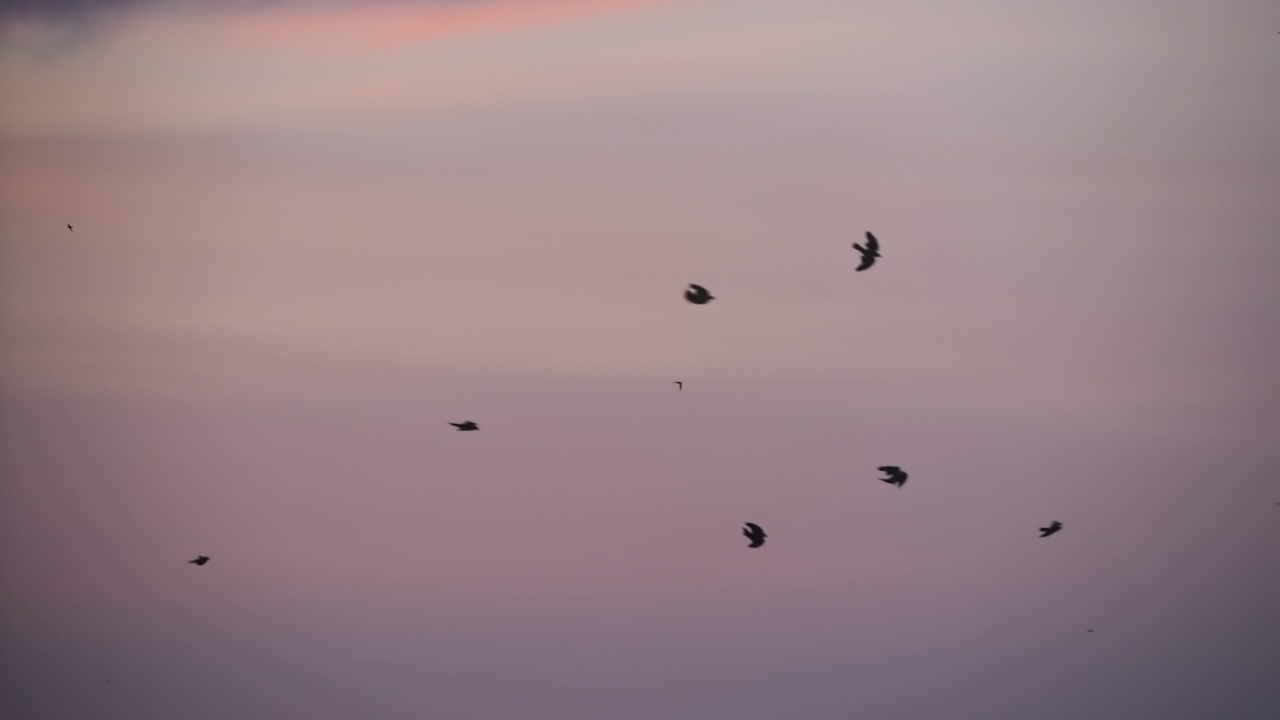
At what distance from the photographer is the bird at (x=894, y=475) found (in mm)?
2086

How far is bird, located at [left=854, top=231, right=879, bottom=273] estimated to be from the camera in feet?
6.86

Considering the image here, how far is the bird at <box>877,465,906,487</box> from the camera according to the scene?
209 cm

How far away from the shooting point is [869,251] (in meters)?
2.09

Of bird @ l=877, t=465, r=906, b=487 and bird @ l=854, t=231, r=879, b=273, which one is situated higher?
bird @ l=854, t=231, r=879, b=273

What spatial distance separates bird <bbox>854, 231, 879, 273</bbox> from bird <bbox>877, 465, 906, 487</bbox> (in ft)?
1.32

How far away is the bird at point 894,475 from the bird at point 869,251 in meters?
0.40

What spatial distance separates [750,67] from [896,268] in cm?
50

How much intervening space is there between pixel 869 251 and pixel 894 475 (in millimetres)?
450

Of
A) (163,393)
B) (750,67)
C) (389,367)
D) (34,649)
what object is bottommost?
(34,649)

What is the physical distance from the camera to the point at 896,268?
210cm

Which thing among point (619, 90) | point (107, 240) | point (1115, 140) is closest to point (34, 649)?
point (107, 240)

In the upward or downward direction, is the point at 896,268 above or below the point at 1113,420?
above

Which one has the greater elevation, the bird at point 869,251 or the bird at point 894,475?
the bird at point 869,251

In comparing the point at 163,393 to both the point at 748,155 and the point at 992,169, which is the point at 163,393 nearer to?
the point at 748,155
